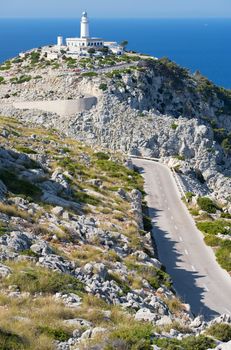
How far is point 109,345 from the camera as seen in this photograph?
39.8ft

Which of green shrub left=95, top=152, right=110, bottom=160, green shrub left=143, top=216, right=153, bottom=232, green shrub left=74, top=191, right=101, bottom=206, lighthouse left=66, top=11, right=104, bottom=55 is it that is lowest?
green shrub left=95, top=152, right=110, bottom=160

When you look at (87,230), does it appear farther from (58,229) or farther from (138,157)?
(138,157)

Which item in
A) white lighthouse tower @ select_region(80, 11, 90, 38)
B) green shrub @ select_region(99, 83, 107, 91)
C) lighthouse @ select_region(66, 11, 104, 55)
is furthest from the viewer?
white lighthouse tower @ select_region(80, 11, 90, 38)

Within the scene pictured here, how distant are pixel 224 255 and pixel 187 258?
79.1 inches

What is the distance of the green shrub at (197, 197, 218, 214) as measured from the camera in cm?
4012

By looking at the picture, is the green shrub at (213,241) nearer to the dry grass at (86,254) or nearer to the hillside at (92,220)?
the hillside at (92,220)

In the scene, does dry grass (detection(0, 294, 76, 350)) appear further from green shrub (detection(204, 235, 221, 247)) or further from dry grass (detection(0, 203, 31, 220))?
green shrub (detection(204, 235, 221, 247))

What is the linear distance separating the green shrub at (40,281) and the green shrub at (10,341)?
10.6ft

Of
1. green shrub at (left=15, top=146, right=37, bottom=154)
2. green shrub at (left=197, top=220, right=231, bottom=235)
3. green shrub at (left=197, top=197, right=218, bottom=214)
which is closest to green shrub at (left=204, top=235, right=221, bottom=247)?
green shrub at (left=197, top=220, right=231, bottom=235)

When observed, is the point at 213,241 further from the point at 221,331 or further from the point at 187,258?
the point at 221,331

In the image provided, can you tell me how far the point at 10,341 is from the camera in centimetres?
1208

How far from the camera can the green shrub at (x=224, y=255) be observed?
28.4m

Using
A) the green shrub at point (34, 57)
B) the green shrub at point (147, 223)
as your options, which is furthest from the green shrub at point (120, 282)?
the green shrub at point (34, 57)

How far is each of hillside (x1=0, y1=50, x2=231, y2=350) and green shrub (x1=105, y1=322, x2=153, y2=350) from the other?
31 mm
